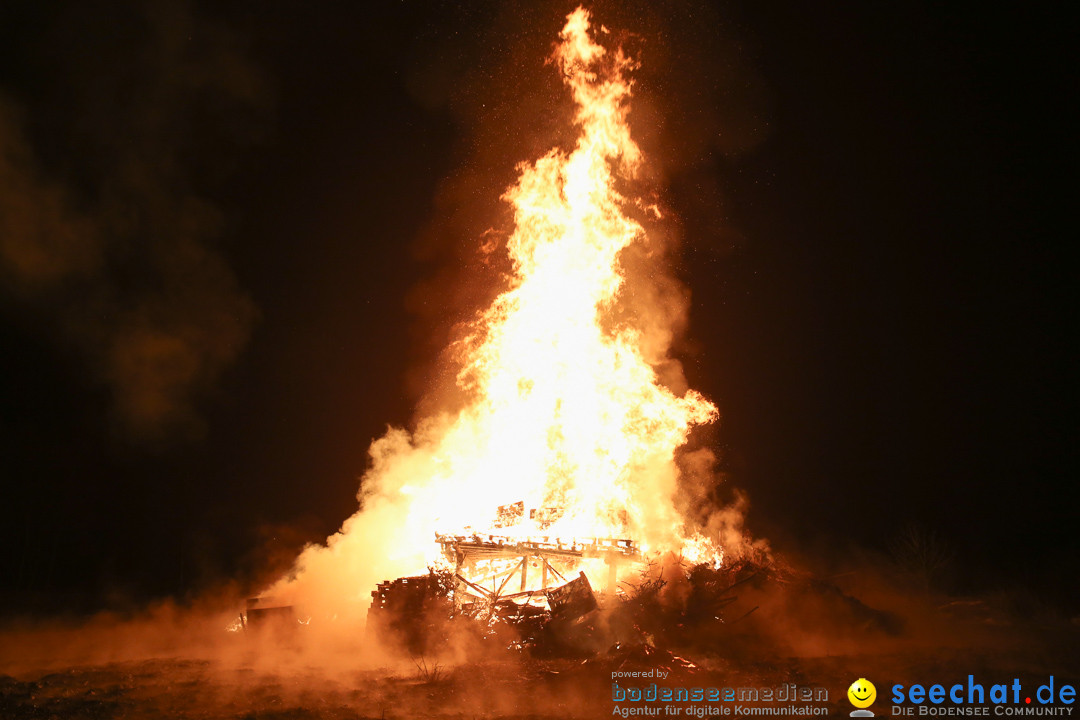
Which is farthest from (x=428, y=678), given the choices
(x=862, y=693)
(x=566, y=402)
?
(x=566, y=402)

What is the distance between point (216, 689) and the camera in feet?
38.7

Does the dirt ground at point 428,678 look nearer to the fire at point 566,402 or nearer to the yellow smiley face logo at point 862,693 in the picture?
the yellow smiley face logo at point 862,693

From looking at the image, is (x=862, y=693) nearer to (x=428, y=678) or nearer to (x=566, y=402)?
(x=428, y=678)

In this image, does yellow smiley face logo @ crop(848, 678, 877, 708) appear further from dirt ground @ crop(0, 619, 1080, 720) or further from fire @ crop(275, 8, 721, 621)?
fire @ crop(275, 8, 721, 621)

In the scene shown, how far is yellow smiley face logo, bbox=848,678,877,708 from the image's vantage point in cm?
1125

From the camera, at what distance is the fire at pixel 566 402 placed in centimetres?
1877

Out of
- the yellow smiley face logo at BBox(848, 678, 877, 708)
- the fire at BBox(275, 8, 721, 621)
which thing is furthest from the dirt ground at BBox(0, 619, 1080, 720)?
the fire at BBox(275, 8, 721, 621)

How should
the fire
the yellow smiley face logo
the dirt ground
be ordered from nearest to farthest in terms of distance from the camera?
the dirt ground, the yellow smiley face logo, the fire

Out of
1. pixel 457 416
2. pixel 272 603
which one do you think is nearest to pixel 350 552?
pixel 272 603

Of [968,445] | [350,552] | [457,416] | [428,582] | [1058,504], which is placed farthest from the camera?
[968,445]

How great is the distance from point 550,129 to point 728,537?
554 inches

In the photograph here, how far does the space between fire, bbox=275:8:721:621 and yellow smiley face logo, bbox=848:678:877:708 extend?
654 centimetres

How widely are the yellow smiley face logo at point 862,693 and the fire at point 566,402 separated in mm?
6542

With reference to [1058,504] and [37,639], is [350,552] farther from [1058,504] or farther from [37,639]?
[1058,504]
